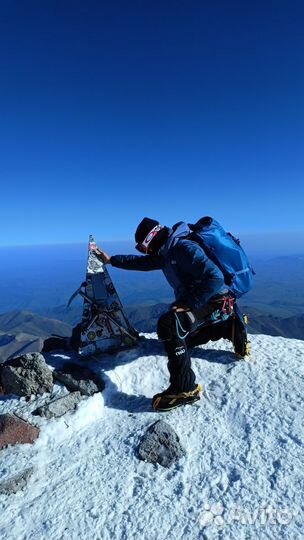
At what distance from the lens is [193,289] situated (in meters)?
6.85

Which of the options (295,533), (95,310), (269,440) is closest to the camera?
(295,533)

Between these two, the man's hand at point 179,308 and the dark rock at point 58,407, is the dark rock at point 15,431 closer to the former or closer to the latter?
the dark rock at point 58,407

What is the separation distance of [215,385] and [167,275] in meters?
2.49

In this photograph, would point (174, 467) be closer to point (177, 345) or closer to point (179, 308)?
point (177, 345)

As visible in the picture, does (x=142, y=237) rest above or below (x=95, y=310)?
above

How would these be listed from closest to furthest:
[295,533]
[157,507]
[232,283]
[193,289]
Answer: [295,533] → [157,507] → [193,289] → [232,283]

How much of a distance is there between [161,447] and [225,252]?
377cm

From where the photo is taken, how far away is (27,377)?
7230 millimetres

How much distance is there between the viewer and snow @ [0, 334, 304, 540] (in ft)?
14.9

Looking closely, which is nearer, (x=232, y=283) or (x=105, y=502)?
(x=105, y=502)

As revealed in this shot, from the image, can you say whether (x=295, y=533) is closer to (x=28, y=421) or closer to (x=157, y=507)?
(x=157, y=507)

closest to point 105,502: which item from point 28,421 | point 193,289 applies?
point 28,421

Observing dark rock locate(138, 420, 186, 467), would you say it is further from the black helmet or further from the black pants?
the black helmet

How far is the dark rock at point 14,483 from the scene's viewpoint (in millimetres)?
5116
